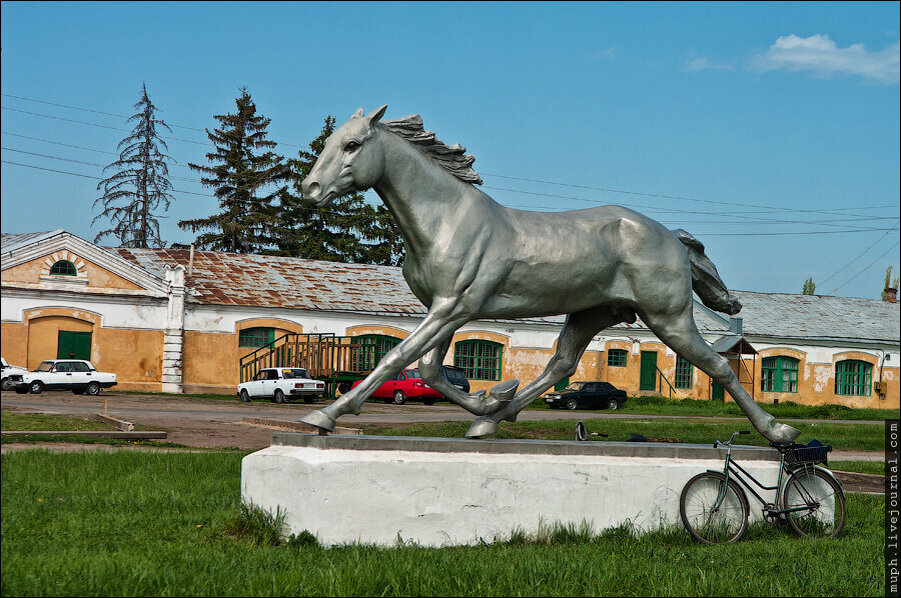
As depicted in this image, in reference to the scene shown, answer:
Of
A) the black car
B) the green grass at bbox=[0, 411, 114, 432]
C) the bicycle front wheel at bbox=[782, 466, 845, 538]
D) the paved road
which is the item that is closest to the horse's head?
the bicycle front wheel at bbox=[782, 466, 845, 538]

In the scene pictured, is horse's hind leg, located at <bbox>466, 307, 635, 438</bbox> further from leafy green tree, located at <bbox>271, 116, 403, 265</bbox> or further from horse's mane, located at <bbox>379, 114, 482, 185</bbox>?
leafy green tree, located at <bbox>271, 116, 403, 265</bbox>

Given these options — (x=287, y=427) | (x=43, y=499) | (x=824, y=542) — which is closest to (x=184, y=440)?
(x=287, y=427)

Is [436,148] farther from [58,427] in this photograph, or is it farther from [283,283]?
[283,283]

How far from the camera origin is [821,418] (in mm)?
29453

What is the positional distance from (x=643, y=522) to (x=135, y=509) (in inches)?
132

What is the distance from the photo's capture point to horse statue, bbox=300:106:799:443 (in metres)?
5.56

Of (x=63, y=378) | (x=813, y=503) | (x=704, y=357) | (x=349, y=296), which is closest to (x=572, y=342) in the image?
(x=704, y=357)

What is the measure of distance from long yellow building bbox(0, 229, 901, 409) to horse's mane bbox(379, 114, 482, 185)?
2263cm

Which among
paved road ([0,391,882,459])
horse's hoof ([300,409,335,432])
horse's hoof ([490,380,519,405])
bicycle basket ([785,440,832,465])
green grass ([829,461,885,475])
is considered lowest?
paved road ([0,391,882,459])

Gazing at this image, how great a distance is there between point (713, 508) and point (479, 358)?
27.9m

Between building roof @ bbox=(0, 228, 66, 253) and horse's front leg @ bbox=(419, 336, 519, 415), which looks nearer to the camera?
horse's front leg @ bbox=(419, 336, 519, 415)

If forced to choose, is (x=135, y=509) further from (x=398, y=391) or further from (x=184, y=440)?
(x=398, y=391)

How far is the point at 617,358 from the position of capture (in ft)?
118

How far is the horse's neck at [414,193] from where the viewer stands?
18.8 feet
